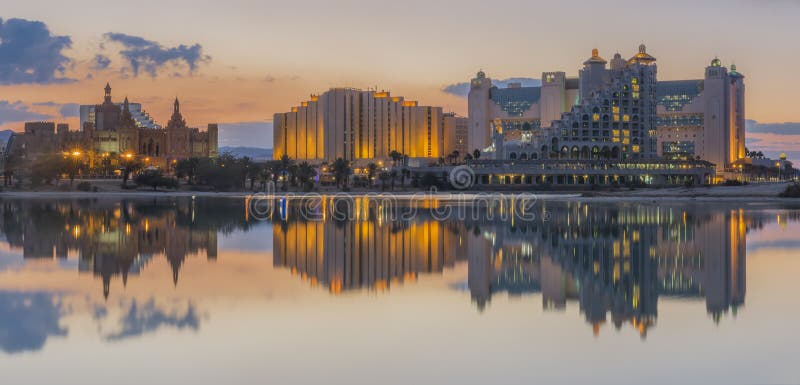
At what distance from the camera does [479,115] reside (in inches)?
7726

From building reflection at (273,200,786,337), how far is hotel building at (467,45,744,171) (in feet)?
335

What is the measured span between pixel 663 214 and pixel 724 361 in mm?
48880

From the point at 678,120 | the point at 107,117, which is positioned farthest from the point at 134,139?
the point at 678,120

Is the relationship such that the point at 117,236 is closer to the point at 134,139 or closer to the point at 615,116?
the point at 615,116

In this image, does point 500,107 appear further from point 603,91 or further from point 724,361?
point 724,361

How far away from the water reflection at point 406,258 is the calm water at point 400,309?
4.5 inches

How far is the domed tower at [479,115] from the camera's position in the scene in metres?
196

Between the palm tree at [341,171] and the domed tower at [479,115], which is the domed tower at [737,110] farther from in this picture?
the palm tree at [341,171]

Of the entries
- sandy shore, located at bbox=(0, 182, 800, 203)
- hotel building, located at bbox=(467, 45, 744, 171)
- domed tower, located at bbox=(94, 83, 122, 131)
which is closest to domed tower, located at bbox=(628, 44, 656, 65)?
hotel building, located at bbox=(467, 45, 744, 171)

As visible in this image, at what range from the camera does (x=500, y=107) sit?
19700 centimetres

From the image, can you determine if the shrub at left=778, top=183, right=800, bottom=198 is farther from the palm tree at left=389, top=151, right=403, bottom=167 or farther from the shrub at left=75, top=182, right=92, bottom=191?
the palm tree at left=389, top=151, right=403, bottom=167

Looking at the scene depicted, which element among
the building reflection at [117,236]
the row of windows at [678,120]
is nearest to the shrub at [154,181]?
the building reflection at [117,236]

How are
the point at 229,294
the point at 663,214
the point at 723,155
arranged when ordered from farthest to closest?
1. the point at 723,155
2. the point at 663,214
3. the point at 229,294

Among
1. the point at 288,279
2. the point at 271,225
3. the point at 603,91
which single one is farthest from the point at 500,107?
the point at 288,279
